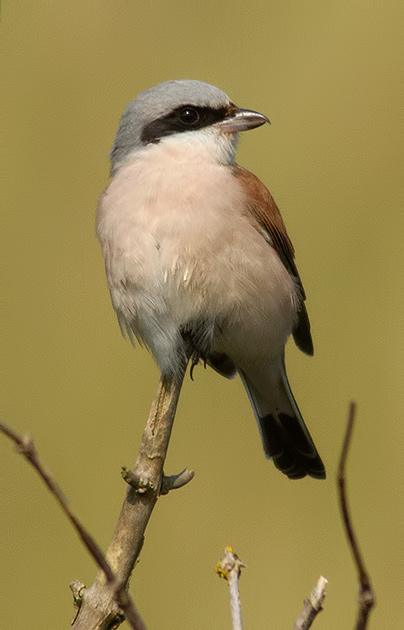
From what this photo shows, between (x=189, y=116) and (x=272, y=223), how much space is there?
0.43 meters

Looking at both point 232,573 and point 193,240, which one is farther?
point 193,240

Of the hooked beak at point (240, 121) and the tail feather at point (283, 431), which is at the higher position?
the hooked beak at point (240, 121)

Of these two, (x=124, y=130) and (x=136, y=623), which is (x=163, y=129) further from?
(x=136, y=623)

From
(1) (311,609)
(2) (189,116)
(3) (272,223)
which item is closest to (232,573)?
(1) (311,609)

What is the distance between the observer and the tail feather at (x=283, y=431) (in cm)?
306

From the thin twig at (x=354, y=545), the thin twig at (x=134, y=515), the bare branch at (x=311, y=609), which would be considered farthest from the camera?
the thin twig at (x=134, y=515)

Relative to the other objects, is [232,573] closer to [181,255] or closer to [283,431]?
[181,255]

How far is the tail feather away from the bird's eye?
36.6 inches

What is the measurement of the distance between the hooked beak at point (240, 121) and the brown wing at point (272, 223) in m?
0.12

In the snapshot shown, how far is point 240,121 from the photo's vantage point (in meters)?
2.80

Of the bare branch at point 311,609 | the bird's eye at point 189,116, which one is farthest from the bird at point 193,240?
the bare branch at point 311,609

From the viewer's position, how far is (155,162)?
2.70 metres

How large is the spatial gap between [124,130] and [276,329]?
0.81 meters

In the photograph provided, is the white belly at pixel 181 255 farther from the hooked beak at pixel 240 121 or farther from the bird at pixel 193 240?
the hooked beak at pixel 240 121
